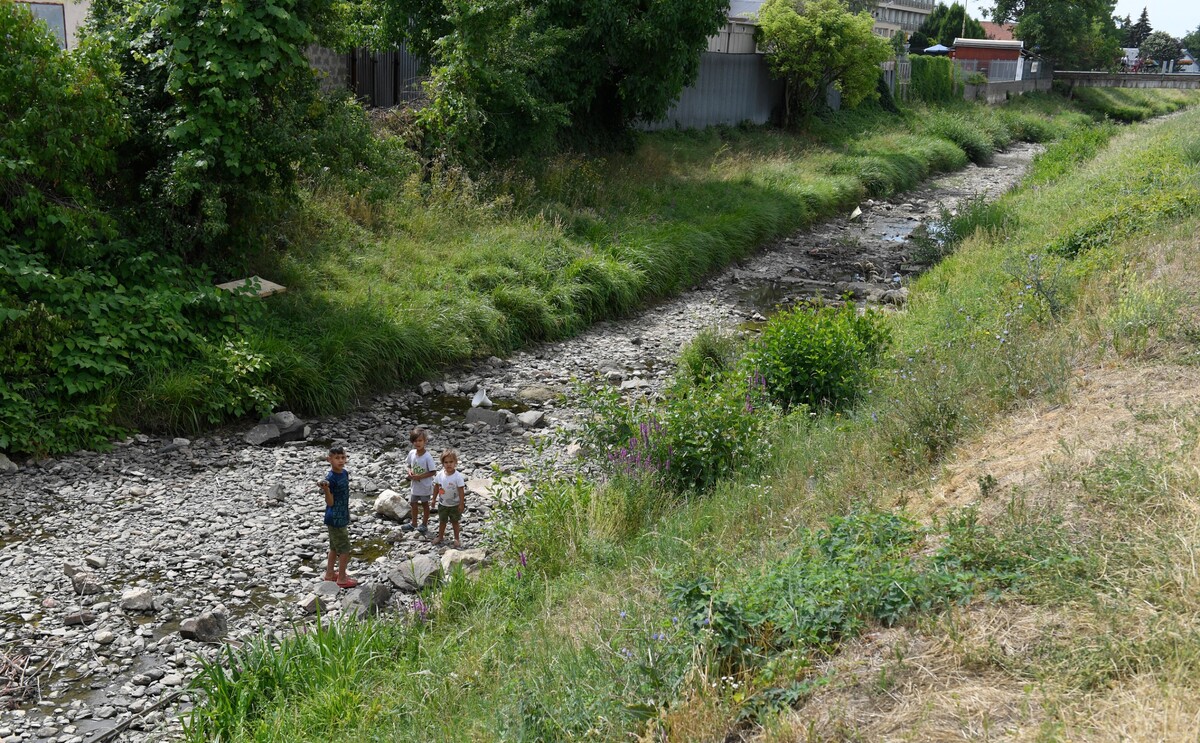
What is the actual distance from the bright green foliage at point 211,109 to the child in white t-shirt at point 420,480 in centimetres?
360

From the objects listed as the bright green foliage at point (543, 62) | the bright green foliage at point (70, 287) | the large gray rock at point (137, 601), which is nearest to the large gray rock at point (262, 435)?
the bright green foliage at point (70, 287)

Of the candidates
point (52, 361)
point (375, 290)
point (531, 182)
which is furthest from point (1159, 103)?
point (52, 361)

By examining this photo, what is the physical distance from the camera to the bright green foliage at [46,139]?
824cm

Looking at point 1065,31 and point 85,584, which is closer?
point 85,584

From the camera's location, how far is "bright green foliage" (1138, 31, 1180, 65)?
342 ft

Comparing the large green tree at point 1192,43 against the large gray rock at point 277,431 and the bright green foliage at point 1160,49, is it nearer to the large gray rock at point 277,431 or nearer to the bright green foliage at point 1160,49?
the bright green foliage at point 1160,49

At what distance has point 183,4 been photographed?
9336 mm

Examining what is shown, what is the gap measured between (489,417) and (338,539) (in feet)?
Result: 9.93

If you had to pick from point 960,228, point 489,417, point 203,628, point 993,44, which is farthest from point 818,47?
point 993,44

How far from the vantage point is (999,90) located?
4438cm

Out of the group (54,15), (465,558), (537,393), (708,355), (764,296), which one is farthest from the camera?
(764,296)

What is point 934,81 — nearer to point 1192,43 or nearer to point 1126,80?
point 1126,80

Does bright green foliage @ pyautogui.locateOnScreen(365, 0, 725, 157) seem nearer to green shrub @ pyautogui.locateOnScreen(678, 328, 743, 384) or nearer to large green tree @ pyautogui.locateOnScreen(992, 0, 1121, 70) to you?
green shrub @ pyautogui.locateOnScreen(678, 328, 743, 384)

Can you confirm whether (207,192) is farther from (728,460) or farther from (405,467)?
(728,460)
